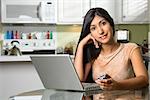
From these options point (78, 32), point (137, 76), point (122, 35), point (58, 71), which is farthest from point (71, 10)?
point (58, 71)

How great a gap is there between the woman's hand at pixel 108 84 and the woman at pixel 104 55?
0.17m

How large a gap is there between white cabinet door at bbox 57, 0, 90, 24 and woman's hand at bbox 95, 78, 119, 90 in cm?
300

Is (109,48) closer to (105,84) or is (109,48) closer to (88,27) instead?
(88,27)

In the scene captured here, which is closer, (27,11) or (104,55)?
(104,55)

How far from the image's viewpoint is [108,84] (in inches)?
58.2

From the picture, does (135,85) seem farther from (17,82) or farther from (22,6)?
(22,6)

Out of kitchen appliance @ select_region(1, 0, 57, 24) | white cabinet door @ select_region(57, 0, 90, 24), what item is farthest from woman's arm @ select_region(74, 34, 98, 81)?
white cabinet door @ select_region(57, 0, 90, 24)

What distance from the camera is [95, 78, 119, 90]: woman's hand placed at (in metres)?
1.46

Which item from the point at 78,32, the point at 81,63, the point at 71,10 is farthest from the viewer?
the point at 78,32

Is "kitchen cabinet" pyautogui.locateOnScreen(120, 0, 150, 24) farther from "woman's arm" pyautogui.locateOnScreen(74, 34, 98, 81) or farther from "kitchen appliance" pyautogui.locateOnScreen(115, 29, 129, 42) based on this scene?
"woman's arm" pyautogui.locateOnScreen(74, 34, 98, 81)

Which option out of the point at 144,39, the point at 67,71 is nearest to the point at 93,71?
the point at 67,71

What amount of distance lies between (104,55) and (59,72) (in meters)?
0.46

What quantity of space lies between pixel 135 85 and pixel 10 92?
2.32 meters

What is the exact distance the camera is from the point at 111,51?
1.84 metres
